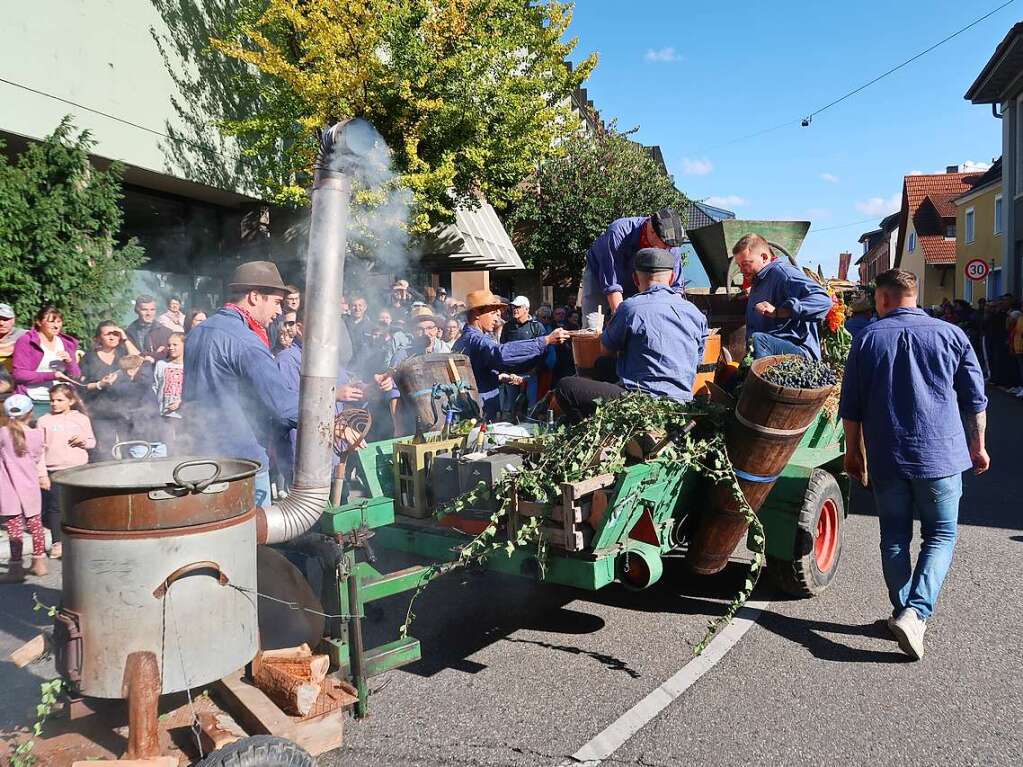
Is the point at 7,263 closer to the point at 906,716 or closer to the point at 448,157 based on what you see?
the point at 448,157

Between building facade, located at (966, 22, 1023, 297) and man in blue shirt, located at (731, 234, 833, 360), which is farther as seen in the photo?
building facade, located at (966, 22, 1023, 297)

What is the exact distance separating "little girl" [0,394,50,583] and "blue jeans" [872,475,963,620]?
5423 millimetres

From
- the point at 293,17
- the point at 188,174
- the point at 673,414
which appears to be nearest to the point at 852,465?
the point at 673,414

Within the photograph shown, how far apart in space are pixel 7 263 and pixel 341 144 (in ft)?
20.6

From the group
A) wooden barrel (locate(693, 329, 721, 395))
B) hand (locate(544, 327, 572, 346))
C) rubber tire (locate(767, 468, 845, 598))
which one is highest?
hand (locate(544, 327, 572, 346))

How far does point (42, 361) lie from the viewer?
6.66 meters

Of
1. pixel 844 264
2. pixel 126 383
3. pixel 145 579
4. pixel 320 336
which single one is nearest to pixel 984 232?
pixel 844 264

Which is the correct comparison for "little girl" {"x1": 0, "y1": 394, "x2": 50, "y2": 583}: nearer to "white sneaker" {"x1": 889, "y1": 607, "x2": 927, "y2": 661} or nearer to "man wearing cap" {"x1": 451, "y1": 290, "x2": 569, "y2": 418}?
"man wearing cap" {"x1": 451, "y1": 290, "x2": 569, "y2": 418}

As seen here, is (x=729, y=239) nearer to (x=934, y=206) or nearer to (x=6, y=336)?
(x=6, y=336)

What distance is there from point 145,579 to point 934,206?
47022 mm

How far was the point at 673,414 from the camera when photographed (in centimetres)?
382

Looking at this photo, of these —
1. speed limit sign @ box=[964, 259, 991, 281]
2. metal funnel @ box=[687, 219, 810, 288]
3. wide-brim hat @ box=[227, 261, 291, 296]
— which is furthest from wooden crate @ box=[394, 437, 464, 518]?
speed limit sign @ box=[964, 259, 991, 281]

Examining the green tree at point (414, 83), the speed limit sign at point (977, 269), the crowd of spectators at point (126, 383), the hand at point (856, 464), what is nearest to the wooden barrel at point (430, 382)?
the crowd of spectators at point (126, 383)

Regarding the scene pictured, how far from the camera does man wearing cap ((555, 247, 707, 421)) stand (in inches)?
169
